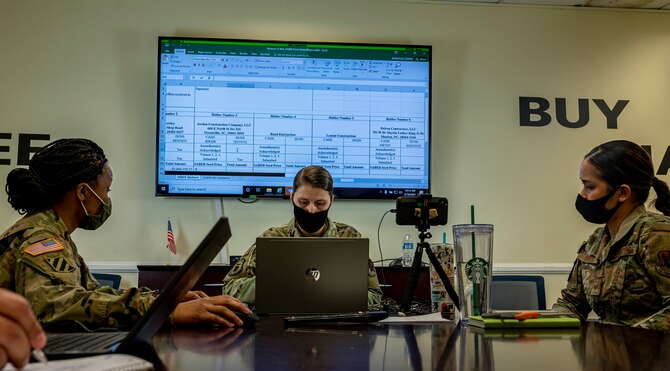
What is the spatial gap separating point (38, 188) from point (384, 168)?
211 centimetres

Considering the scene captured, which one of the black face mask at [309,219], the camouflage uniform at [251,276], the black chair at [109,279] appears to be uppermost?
the black face mask at [309,219]

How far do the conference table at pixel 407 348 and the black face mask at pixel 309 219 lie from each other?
1.22m

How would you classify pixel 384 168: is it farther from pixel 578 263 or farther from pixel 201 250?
pixel 201 250

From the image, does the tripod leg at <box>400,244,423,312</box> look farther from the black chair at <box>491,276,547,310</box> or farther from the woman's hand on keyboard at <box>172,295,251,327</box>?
the black chair at <box>491,276,547,310</box>

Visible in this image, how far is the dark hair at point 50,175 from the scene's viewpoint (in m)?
1.87

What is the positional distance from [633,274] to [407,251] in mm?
1547

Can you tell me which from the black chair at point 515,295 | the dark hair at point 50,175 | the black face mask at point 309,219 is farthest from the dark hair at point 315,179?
the dark hair at point 50,175

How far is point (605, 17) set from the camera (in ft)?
12.8

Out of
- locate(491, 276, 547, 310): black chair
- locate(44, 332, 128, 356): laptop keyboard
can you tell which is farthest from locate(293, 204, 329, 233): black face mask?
locate(44, 332, 128, 356): laptop keyboard

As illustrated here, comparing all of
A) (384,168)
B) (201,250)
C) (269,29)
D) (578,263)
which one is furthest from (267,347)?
(269,29)

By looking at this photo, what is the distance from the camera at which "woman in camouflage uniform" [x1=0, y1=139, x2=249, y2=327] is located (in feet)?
5.05

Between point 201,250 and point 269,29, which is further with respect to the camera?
point 269,29

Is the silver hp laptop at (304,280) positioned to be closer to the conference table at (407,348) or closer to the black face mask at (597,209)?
the conference table at (407,348)

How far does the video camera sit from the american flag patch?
1049 millimetres
